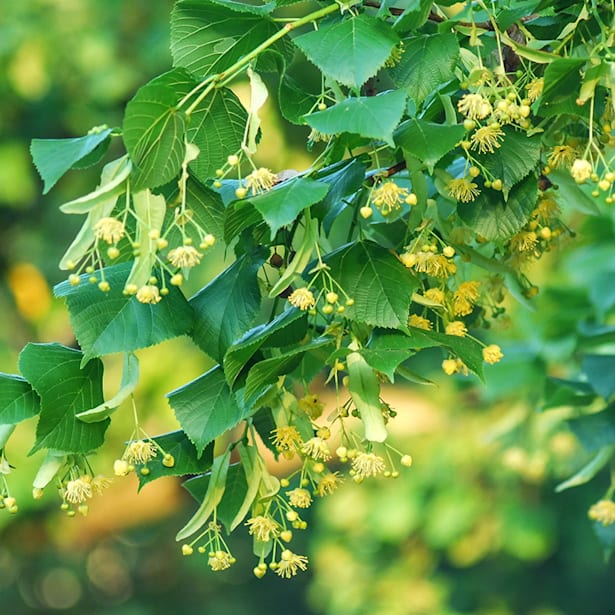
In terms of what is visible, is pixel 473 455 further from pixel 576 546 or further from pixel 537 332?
pixel 537 332

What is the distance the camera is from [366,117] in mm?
595

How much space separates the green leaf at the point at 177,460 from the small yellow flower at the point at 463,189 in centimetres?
25

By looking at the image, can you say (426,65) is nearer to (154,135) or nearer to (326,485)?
(154,135)

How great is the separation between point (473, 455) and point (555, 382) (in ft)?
A: 5.55

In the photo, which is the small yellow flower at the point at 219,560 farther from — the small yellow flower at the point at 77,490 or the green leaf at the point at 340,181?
the green leaf at the point at 340,181

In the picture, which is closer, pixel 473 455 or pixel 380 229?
pixel 380 229

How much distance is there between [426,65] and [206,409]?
27 cm

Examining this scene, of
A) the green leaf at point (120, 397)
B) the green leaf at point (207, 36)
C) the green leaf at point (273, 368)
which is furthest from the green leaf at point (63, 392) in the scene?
the green leaf at point (207, 36)

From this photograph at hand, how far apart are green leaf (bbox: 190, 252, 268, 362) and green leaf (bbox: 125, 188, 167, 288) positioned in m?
0.09

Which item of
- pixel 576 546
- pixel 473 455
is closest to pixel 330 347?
pixel 473 455

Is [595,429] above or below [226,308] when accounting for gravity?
below

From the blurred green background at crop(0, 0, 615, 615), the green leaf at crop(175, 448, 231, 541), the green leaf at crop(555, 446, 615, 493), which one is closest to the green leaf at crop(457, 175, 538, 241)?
the green leaf at crop(175, 448, 231, 541)

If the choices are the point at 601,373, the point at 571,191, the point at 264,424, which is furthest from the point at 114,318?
the point at 601,373

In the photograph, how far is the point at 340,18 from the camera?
27.0 inches
